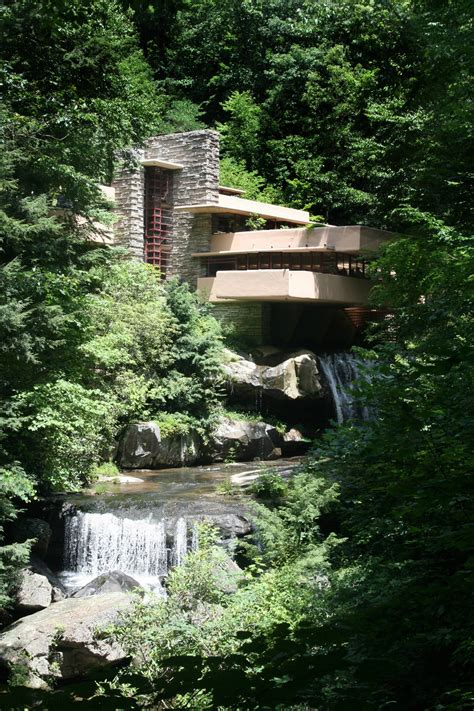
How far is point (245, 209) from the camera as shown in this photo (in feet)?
88.9

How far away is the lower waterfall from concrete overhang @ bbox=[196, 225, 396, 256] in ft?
35.5

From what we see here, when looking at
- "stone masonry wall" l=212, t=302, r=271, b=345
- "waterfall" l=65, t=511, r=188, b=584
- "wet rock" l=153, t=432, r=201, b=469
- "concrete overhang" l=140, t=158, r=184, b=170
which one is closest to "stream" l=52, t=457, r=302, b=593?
"waterfall" l=65, t=511, r=188, b=584

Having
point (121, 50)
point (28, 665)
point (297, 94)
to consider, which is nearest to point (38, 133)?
point (121, 50)

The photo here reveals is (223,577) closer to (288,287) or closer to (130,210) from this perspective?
(288,287)

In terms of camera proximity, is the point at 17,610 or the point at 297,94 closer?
the point at 17,610

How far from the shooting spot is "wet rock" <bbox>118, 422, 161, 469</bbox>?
67.6 feet

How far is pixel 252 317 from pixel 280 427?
387 centimetres

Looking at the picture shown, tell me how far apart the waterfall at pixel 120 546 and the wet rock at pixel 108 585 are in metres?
0.71

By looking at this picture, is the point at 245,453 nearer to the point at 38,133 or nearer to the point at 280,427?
the point at 280,427

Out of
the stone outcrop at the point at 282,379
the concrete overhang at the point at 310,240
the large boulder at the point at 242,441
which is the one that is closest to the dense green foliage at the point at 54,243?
the large boulder at the point at 242,441

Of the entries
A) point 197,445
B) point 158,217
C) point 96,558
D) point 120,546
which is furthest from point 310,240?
point 96,558

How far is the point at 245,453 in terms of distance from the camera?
22.4 metres

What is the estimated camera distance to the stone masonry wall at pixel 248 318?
26.0 m

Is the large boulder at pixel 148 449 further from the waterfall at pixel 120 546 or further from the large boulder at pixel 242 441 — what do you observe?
the waterfall at pixel 120 546
